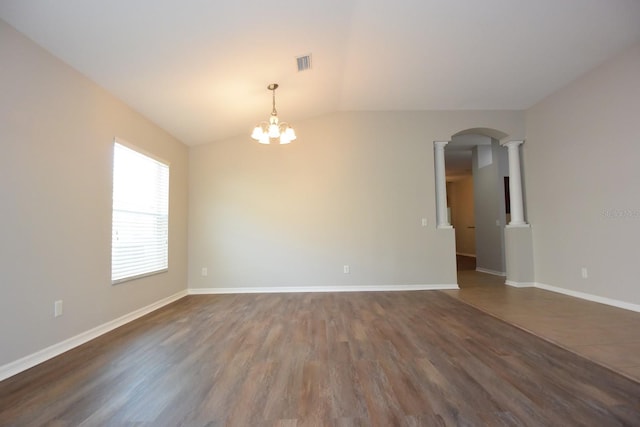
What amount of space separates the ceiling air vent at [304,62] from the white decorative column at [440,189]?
2754mm

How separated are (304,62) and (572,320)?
13.2 feet

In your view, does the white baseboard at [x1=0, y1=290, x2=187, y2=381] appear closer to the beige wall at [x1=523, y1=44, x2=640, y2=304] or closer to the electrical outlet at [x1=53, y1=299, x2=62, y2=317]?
the electrical outlet at [x1=53, y1=299, x2=62, y2=317]

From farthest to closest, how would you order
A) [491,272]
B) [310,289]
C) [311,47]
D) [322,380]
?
[491,272], [310,289], [311,47], [322,380]

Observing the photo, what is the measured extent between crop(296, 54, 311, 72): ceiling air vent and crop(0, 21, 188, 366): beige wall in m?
2.05

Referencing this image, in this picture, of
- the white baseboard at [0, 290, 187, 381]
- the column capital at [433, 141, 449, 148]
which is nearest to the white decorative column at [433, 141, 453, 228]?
the column capital at [433, 141, 449, 148]

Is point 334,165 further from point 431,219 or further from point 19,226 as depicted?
point 19,226

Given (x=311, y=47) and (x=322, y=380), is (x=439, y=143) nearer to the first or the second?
(x=311, y=47)

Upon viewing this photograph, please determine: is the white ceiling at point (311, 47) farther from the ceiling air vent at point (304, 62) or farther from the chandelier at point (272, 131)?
the chandelier at point (272, 131)

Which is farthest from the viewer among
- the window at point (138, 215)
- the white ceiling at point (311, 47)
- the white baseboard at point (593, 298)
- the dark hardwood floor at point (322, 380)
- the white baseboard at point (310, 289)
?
the white baseboard at point (310, 289)

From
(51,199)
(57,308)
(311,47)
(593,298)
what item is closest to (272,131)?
(311,47)

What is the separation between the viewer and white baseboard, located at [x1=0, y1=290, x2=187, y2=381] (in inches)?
82.0

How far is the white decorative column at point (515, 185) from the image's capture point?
5.19 meters

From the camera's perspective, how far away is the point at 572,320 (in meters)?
3.10

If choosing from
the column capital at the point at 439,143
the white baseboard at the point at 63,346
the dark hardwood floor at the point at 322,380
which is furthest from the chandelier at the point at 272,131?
the column capital at the point at 439,143
